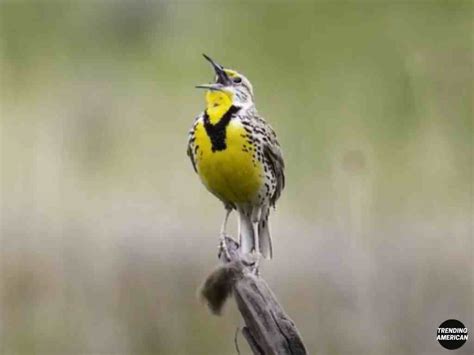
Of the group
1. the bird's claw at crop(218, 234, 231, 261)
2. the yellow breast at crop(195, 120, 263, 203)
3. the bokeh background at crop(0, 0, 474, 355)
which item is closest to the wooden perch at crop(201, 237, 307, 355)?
the bokeh background at crop(0, 0, 474, 355)

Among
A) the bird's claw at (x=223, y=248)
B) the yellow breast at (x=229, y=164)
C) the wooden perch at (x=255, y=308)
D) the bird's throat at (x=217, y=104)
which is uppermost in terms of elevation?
the bird's throat at (x=217, y=104)

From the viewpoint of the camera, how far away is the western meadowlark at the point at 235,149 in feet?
6.28

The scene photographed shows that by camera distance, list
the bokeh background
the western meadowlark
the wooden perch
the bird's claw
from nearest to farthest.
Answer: the wooden perch < the bird's claw < the western meadowlark < the bokeh background

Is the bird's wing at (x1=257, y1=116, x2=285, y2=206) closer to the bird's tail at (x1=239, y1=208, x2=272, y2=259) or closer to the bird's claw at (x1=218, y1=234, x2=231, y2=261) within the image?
the bird's tail at (x1=239, y1=208, x2=272, y2=259)

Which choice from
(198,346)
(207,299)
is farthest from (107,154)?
(207,299)

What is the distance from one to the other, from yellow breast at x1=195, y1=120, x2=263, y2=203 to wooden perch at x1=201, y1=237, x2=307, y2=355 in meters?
0.33

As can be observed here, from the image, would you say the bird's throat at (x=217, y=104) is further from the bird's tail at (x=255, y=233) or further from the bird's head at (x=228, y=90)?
the bird's tail at (x=255, y=233)

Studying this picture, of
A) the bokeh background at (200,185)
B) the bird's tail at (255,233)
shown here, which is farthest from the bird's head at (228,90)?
the bokeh background at (200,185)

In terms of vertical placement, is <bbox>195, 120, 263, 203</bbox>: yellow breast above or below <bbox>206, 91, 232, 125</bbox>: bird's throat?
below

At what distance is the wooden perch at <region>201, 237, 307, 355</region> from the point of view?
4.64 ft

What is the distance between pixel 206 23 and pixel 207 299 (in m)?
2.36

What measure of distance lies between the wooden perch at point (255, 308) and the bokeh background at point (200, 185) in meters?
0.05

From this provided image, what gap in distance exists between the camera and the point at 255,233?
6.98 ft

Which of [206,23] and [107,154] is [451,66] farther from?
[206,23]
